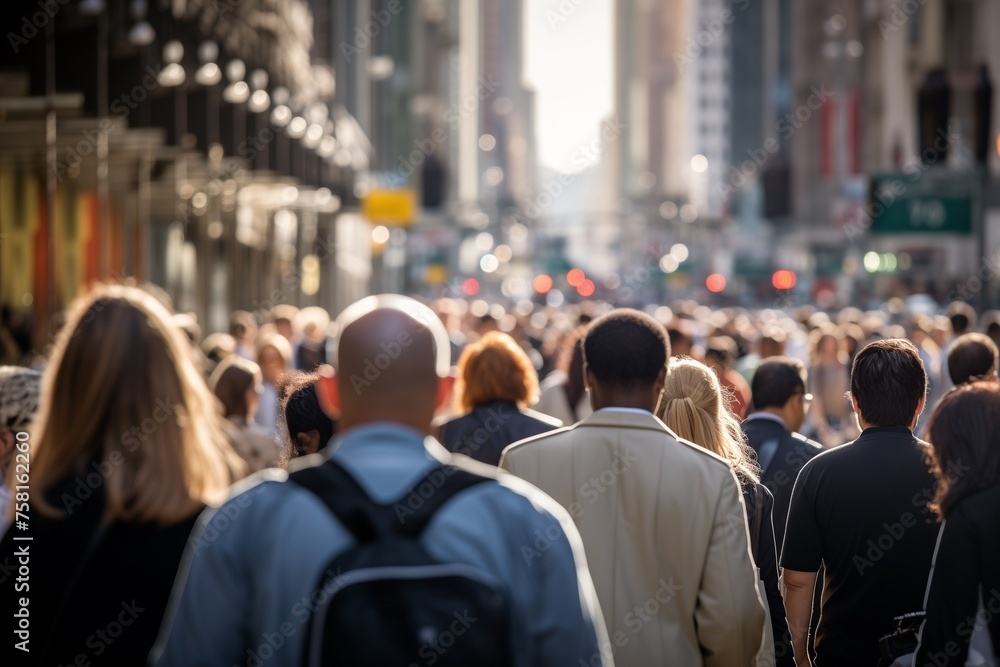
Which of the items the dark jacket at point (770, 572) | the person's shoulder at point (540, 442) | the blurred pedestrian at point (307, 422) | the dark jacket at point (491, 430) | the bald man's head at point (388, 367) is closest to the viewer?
the bald man's head at point (388, 367)

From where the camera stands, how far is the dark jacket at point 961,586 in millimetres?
4773

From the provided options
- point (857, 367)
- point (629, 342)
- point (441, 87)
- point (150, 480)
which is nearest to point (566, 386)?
point (857, 367)

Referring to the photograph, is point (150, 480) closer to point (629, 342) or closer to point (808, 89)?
point (629, 342)

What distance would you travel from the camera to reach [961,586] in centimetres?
479

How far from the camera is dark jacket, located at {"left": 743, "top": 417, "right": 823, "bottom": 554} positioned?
7508 mm

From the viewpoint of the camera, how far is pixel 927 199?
2520cm

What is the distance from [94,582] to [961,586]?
2.60 meters

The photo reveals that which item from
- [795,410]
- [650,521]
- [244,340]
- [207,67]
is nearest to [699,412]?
[650,521]

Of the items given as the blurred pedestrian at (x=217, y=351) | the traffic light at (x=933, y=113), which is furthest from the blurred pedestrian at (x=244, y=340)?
the traffic light at (x=933, y=113)

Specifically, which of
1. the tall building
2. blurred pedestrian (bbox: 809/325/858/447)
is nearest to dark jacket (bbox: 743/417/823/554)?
blurred pedestrian (bbox: 809/325/858/447)

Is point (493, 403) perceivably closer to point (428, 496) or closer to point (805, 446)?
point (805, 446)

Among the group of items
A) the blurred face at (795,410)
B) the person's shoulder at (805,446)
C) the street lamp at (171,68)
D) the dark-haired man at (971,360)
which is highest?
the street lamp at (171,68)

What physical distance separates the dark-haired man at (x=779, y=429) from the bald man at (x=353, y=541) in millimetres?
4003

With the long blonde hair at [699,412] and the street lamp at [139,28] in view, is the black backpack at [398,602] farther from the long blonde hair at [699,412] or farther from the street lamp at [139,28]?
the street lamp at [139,28]
